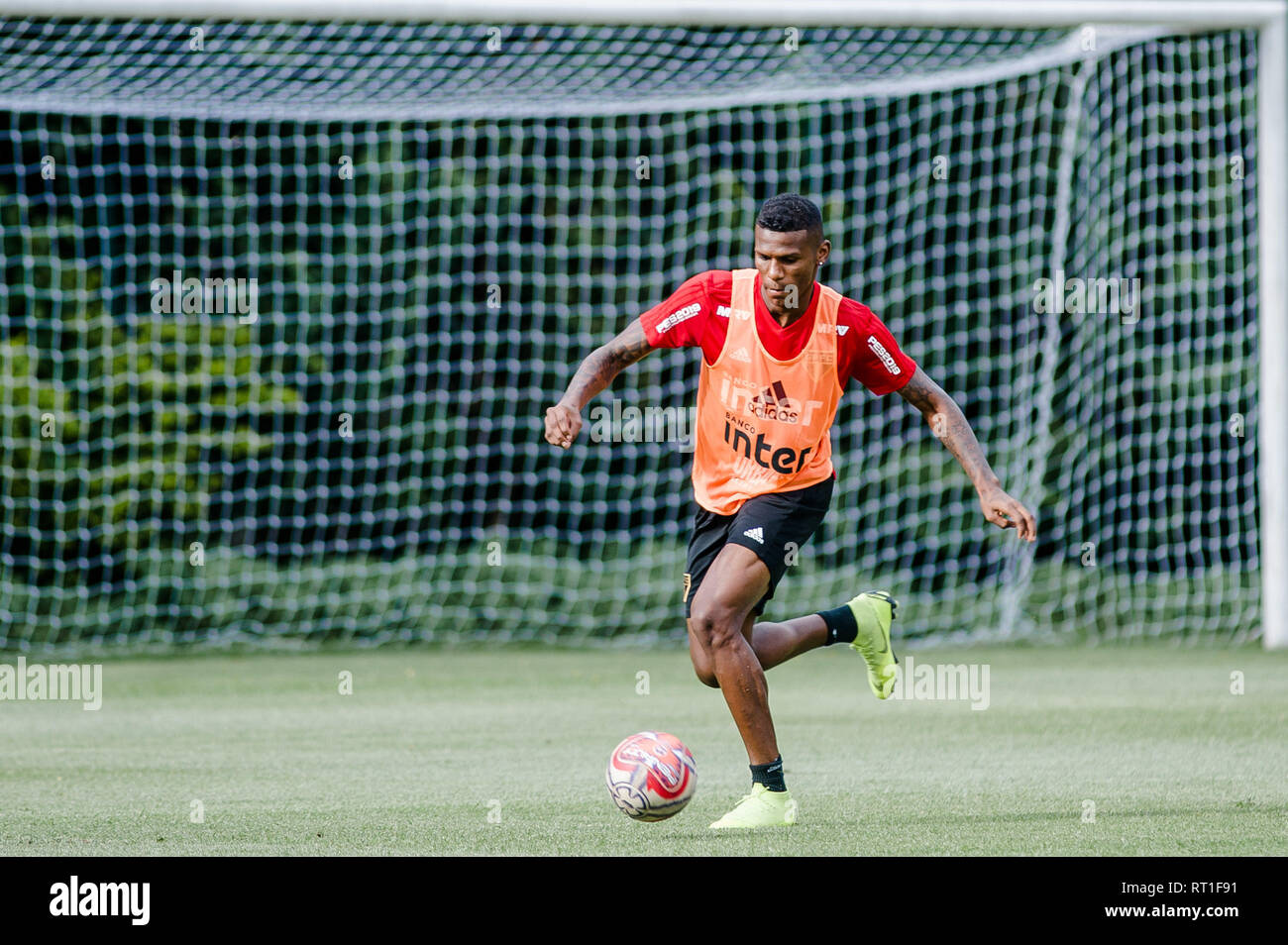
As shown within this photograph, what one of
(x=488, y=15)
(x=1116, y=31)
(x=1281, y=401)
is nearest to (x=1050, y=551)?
(x=1281, y=401)

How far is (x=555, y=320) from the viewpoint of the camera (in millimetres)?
15359

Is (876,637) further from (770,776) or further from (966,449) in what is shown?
(770,776)

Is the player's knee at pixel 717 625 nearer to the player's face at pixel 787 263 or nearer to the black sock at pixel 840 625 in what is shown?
the black sock at pixel 840 625

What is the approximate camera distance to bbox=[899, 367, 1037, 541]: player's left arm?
5723 millimetres

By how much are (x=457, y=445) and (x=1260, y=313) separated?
643cm

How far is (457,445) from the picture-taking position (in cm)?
1438

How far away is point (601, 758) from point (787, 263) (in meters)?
2.75

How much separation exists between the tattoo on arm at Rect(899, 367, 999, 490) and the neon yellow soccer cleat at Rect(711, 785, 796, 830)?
4.14 ft

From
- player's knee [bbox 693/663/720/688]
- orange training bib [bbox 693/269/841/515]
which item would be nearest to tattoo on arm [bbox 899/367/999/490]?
orange training bib [bbox 693/269/841/515]

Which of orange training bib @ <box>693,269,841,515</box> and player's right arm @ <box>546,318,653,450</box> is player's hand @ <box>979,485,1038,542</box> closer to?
orange training bib @ <box>693,269,841,515</box>

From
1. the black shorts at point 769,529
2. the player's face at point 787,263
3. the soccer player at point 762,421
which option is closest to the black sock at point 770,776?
the soccer player at point 762,421

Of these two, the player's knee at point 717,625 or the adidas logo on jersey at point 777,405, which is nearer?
the player's knee at point 717,625

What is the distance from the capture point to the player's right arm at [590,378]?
5.39 m

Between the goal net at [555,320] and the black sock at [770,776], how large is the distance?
691 centimetres
